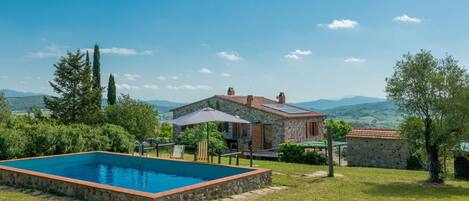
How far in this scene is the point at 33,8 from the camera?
24000 mm

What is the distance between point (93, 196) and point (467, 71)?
476 inches

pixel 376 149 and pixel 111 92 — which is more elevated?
pixel 111 92

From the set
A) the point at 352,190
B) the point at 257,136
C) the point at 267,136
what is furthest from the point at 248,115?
the point at 352,190

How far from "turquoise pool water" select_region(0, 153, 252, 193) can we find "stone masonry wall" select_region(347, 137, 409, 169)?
12.1 meters

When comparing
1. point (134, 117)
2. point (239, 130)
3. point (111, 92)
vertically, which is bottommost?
point (239, 130)

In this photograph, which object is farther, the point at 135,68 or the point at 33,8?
the point at 135,68

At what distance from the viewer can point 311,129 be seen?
31375 mm

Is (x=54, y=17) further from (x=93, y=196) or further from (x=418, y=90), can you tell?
(x=418, y=90)

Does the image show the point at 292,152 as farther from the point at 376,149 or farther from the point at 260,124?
the point at 260,124

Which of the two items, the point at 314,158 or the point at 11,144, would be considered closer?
the point at 11,144

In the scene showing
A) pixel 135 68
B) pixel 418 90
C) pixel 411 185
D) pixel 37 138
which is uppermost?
pixel 135 68

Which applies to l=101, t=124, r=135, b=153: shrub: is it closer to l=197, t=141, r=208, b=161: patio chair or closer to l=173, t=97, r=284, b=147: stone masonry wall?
l=197, t=141, r=208, b=161: patio chair

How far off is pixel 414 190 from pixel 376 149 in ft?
37.1

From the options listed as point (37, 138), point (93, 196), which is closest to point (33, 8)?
point (37, 138)
